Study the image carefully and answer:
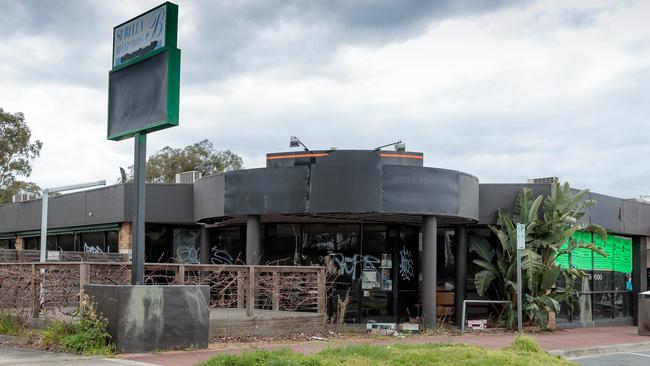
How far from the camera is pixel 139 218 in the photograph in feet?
42.8

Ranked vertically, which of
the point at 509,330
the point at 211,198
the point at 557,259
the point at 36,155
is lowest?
the point at 509,330

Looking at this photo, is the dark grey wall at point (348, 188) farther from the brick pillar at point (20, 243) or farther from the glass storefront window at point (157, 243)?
the brick pillar at point (20, 243)

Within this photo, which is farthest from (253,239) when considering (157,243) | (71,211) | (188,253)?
(71,211)

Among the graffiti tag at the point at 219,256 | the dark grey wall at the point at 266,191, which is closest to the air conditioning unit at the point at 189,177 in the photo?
the graffiti tag at the point at 219,256

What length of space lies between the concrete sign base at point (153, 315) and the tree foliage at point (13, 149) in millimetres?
35252

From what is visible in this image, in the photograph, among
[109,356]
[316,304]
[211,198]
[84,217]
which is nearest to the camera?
[109,356]

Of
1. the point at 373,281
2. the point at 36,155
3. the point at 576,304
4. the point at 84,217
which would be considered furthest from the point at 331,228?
the point at 36,155

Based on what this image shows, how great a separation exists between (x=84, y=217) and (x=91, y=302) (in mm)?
13853

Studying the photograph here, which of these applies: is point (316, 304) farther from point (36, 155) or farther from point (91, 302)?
point (36, 155)

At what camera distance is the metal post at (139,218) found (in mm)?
12938

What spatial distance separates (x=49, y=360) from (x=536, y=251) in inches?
551

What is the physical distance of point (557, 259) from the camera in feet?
73.3

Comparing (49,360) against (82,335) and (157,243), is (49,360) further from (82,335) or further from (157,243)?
(157,243)

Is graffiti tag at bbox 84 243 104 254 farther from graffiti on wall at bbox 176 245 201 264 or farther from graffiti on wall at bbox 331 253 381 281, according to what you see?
graffiti on wall at bbox 331 253 381 281
